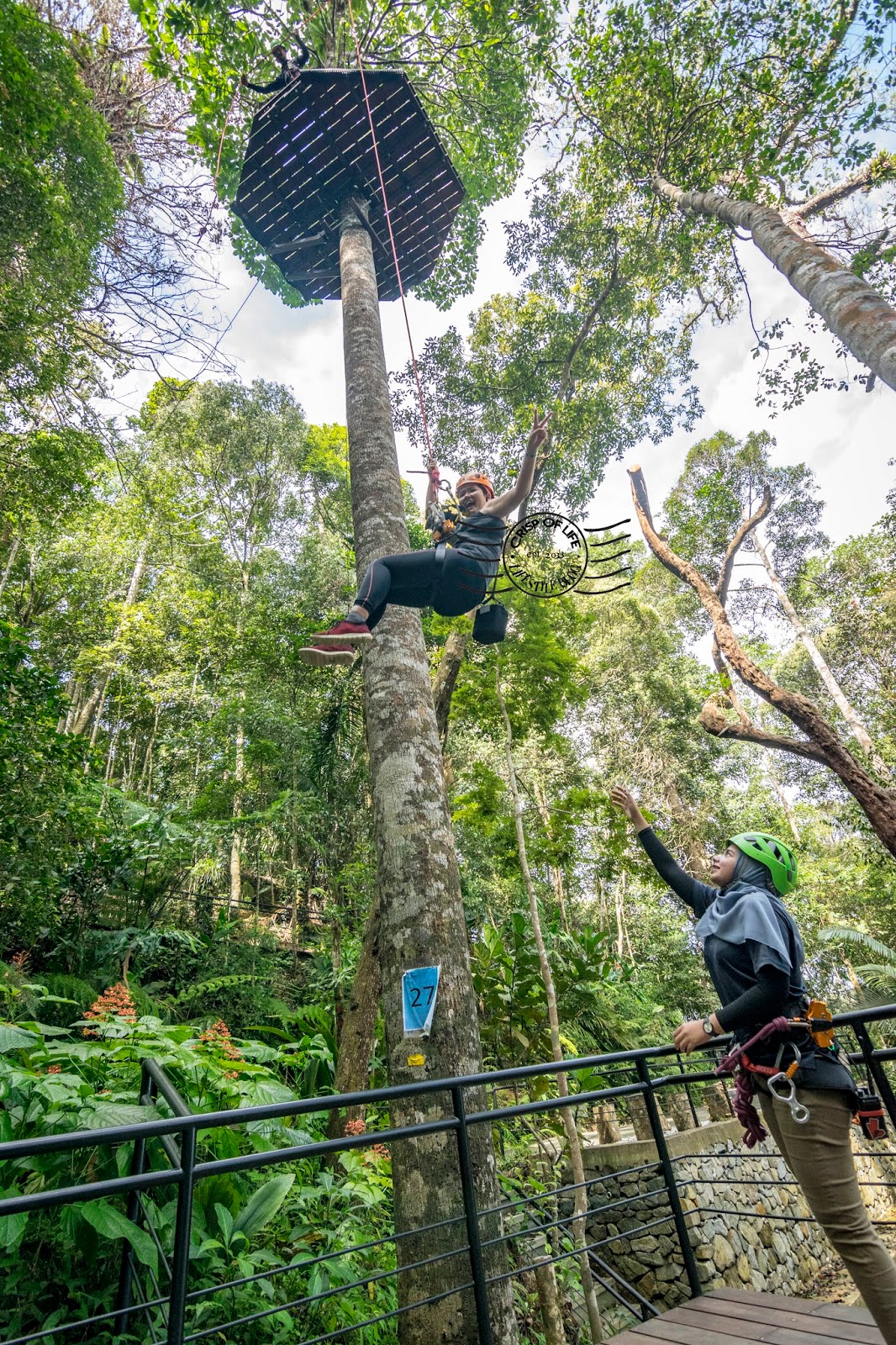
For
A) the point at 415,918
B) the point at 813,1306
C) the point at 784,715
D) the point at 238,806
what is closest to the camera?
the point at 813,1306

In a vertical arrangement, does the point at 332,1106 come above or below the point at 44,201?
below

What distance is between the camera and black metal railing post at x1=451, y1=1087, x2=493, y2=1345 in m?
1.74

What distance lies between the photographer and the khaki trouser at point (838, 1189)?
158cm

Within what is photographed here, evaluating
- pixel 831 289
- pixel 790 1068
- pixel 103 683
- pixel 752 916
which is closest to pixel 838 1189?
pixel 790 1068

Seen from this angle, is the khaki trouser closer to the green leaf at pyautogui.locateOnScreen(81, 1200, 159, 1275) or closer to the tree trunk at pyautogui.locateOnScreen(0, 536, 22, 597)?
the green leaf at pyautogui.locateOnScreen(81, 1200, 159, 1275)

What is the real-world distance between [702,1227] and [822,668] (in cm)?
1475

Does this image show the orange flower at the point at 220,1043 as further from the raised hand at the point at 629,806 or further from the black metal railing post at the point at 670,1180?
the raised hand at the point at 629,806

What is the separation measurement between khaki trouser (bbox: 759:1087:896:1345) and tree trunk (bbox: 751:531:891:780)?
44.9 feet

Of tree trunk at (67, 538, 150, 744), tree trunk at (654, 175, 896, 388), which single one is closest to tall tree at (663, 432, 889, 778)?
tree trunk at (654, 175, 896, 388)

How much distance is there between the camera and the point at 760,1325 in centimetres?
207

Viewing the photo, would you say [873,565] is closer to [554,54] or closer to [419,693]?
[554,54]

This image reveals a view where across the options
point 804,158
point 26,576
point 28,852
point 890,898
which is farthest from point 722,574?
point 26,576

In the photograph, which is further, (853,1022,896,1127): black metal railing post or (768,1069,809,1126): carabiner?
(853,1022,896,1127): black metal railing post

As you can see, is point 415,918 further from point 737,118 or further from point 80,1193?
point 737,118
